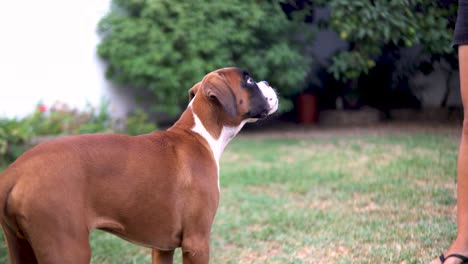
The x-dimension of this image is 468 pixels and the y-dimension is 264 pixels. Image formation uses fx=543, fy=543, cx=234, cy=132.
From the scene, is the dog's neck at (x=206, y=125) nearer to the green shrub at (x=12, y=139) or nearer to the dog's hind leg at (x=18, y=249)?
the dog's hind leg at (x=18, y=249)

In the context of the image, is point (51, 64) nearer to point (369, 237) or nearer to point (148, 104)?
point (148, 104)

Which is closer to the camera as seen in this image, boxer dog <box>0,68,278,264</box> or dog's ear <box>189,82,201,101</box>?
boxer dog <box>0,68,278,264</box>

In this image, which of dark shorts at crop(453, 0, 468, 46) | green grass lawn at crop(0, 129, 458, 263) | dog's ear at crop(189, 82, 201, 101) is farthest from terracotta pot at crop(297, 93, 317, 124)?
dog's ear at crop(189, 82, 201, 101)

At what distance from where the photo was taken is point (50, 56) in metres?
9.60

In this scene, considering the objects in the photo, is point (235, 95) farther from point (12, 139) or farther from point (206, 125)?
point (12, 139)

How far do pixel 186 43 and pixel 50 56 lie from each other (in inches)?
95.3

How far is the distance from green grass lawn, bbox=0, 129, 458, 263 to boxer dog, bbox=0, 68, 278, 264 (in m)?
1.19

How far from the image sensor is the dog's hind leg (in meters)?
2.64

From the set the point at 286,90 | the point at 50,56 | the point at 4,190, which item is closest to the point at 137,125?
the point at 50,56

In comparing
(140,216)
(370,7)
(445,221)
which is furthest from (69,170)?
(370,7)

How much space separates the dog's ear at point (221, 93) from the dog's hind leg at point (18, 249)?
1295 millimetres

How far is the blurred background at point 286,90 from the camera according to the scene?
557 centimetres

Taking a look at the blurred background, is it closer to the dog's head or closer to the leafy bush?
the leafy bush

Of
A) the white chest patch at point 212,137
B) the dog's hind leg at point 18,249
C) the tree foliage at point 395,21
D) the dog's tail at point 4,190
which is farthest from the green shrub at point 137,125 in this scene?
the dog's tail at point 4,190
